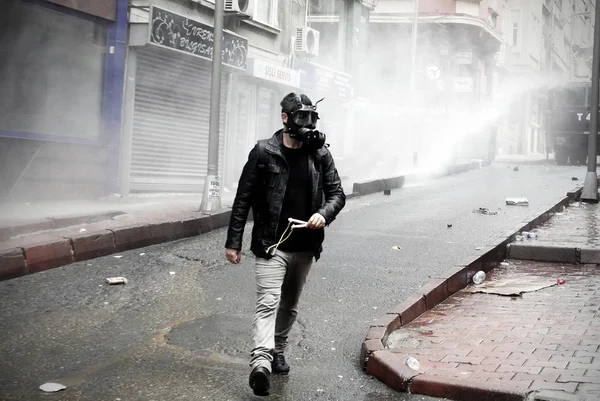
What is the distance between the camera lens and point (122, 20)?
12305 mm

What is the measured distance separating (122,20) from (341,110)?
38.9ft

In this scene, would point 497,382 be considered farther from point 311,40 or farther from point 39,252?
point 311,40

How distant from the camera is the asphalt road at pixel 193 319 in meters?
4.13

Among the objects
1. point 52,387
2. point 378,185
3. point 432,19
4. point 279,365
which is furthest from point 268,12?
point 432,19

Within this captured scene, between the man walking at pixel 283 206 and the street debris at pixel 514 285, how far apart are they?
2.93 meters

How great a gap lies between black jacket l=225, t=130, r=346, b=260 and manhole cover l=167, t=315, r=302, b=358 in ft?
3.04

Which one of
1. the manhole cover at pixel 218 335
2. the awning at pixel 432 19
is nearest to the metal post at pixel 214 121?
the manhole cover at pixel 218 335

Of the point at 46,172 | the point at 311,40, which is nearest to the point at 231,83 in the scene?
the point at 311,40

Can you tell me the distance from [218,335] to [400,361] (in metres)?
1.39

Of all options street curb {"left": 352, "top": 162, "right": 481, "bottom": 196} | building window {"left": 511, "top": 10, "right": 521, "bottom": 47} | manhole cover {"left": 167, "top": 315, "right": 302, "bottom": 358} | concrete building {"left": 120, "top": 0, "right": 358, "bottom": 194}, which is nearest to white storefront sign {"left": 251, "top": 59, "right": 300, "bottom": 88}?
concrete building {"left": 120, "top": 0, "right": 358, "bottom": 194}

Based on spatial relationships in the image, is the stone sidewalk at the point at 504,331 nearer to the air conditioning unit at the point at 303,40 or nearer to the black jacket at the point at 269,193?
the black jacket at the point at 269,193

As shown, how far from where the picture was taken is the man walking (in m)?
4.05

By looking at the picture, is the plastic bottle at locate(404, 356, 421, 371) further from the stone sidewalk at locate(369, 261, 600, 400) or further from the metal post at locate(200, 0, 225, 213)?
the metal post at locate(200, 0, 225, 213)

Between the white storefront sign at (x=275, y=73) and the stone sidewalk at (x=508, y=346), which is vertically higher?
the white storefront sign at (x=275, y=73)
